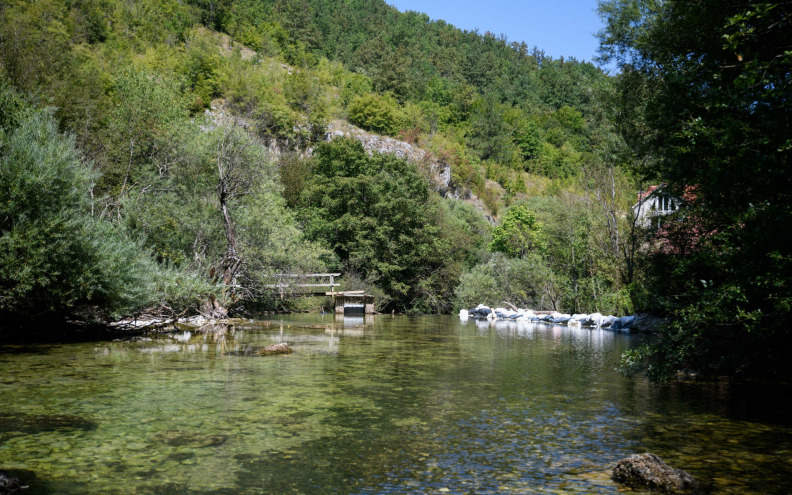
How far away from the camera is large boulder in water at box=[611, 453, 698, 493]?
5.76 m

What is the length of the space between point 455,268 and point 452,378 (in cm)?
3050

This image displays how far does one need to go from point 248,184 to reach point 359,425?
20878 millimetres

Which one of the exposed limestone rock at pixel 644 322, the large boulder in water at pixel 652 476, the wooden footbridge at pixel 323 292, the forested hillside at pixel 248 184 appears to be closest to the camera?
the large boulder in water at pixel 652 476

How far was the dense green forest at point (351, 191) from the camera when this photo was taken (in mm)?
9312

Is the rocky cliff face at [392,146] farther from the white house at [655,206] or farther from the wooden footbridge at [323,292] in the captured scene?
the wooden footbridge at [323,292]

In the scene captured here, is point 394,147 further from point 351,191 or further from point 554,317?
point 554,317

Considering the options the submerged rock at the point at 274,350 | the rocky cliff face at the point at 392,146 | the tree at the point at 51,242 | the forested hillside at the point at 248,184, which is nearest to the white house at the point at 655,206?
the forested hillside at the point at 248,184

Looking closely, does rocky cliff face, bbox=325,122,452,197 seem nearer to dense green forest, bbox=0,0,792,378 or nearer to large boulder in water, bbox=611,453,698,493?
dense green forest, bbox=0,0,792,378

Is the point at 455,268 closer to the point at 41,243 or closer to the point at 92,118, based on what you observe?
the point at 92,118

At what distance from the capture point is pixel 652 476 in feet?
19.0

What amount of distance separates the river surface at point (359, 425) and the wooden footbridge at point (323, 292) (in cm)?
1376

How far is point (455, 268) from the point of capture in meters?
42.9

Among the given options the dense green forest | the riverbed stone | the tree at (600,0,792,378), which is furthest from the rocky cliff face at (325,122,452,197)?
the riverbed stone

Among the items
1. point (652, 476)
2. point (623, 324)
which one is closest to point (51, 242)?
point (652, 476)
